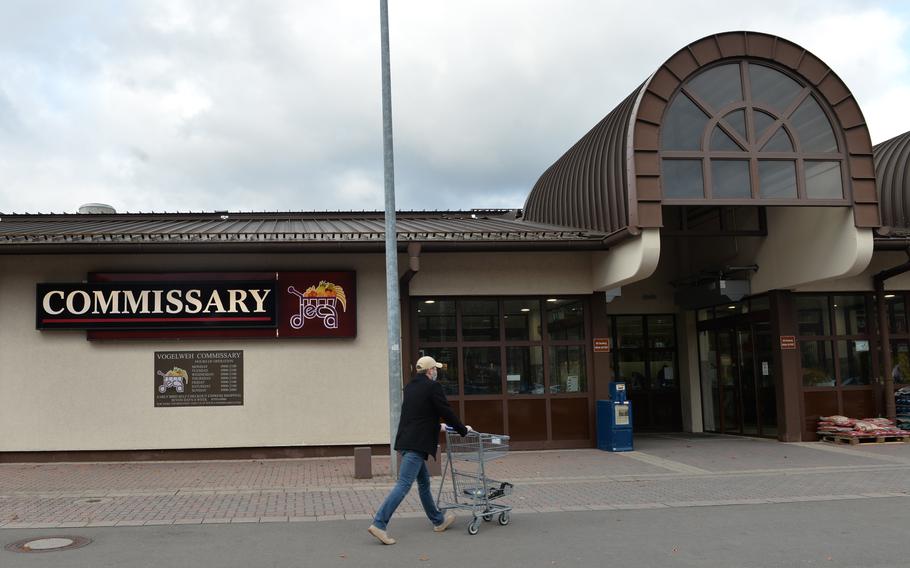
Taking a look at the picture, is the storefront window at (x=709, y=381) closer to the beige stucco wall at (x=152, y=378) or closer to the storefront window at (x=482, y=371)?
the storefront window at (x=482, y=371)

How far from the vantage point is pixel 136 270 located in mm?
14148

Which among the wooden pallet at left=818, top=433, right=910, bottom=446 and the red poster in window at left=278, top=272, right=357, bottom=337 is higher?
the red poster in window at left=278, top=272, right=357, bottom=337

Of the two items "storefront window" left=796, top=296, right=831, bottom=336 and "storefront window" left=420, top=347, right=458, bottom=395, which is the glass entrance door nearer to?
"storefront window" left=796, top=296, right=831, bottom=336

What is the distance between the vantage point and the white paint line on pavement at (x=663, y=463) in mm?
12140

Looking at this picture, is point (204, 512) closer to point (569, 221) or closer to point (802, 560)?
point (802, 560)

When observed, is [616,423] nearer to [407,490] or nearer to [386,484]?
[386,484]

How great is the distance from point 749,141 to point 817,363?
4.99 m

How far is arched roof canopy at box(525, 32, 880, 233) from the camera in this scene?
13.5 metres

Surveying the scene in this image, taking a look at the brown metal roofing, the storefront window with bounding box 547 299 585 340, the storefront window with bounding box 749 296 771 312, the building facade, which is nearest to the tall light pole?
the building facade

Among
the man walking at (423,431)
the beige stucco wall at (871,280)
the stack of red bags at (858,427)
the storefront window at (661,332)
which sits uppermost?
the beige stucco wall at (871,280)

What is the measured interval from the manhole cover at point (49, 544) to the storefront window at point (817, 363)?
13.2 m

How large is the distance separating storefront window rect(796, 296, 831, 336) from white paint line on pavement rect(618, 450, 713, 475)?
4.47 metres

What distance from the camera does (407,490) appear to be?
7.68 meters

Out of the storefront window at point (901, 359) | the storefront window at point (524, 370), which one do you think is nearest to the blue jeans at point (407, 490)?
the storefront window at point (524, 370)
